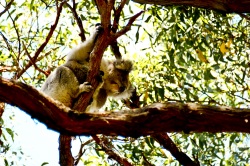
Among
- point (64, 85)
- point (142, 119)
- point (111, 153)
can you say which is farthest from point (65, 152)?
point (142, 119)

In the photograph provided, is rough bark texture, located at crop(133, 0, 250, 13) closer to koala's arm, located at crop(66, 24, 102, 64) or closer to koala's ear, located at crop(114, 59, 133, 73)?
koala's arm, located at crop(66, 24, 102, 64)

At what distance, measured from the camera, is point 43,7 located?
460cm

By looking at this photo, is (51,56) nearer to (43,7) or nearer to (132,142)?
(43,7)

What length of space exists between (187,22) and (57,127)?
1.90 metres

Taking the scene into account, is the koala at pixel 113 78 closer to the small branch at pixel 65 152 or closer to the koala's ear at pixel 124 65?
the koala's ear at pixel 124 65

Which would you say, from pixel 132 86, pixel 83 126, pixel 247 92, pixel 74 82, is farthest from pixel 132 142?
pixel 83 126

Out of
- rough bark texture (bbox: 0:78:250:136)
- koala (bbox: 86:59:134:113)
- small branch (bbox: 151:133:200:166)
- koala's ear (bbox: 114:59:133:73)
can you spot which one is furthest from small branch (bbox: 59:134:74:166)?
rough bark texture (bbox: 0:78:250:136)

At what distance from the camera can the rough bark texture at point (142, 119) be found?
7.14 feet

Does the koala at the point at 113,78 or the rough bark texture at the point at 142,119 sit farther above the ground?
the koala at the point at 113,78

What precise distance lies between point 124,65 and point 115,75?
152mm

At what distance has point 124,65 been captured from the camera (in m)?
Result: 4.38

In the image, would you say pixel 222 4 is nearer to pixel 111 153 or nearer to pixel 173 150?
pixel 173 150

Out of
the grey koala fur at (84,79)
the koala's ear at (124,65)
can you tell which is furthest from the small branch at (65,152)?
the koala's ear at (124,65)

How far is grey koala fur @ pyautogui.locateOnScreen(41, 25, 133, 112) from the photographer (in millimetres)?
3996
